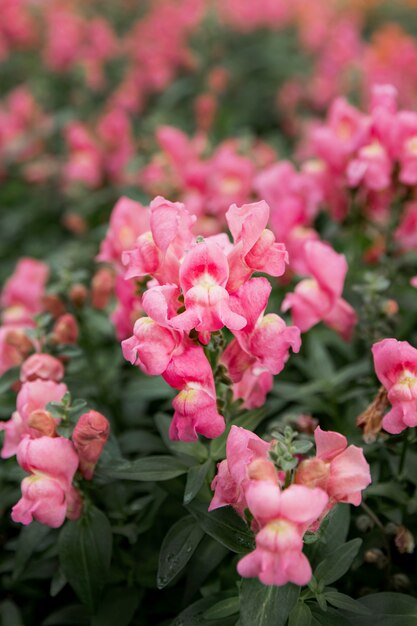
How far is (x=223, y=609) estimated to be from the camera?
1173mm

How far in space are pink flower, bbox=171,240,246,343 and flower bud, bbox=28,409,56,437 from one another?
0.27m

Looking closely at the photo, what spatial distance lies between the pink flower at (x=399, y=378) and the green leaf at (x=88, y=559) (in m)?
0.50

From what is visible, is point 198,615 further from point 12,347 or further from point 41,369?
point 12,347

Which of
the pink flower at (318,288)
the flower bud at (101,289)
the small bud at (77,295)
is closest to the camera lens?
the pink flower at (318,288)

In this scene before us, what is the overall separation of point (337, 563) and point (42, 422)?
491 millimetres

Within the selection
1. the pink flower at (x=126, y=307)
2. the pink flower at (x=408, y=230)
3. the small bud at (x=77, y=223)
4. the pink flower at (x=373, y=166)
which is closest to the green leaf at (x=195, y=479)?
the pink flower at (x=126, y=307)

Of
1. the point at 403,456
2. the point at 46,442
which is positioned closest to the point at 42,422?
the point at 46,442

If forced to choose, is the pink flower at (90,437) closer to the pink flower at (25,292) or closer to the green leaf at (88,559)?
the green leaf at (88,559)

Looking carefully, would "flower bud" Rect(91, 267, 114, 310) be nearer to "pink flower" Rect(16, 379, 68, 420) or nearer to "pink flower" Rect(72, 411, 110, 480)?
"pink flower" Rect(16, 379, 68, 420)

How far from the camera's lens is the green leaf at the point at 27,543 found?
55.0 inches

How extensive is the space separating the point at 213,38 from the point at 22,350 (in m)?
2.36

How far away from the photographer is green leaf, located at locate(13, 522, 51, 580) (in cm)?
140

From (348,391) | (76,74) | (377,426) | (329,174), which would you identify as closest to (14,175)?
(76,74)

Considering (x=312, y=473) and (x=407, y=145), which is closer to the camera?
(x=312, y=473)
